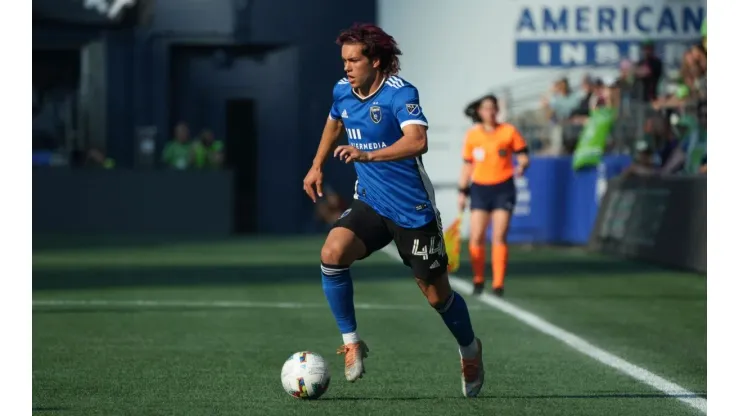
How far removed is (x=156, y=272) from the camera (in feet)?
65.7

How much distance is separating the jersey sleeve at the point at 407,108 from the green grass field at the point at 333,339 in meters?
1.48

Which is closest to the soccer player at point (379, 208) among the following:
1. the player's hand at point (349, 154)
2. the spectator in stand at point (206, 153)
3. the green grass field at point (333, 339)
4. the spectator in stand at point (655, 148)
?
the green grass field at point (333, 339)

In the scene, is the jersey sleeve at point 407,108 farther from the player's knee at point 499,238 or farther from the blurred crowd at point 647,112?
the blurred crowd at point 647,112

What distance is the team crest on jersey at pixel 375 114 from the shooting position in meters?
8.88

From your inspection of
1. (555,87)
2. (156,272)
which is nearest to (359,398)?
(156,272)

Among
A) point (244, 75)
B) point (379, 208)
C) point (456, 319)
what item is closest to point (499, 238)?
point (456, 319)

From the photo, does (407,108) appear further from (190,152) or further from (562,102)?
(190,152)

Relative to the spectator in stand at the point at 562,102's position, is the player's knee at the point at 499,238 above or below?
below

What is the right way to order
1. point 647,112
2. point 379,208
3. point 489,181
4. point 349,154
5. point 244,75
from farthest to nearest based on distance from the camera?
point 244,75 → point 647,112 → point 489,181 → point 379,208 → point 349,154

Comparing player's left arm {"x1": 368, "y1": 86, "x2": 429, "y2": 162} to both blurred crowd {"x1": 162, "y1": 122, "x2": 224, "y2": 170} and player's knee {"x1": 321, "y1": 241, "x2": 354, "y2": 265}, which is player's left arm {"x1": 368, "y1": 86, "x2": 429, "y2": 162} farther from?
blurred crowd {"x1": 162, "y1": 122, "x2": 224, "y2": 170}

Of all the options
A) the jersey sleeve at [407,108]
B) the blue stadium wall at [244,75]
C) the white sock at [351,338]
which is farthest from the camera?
the blue stadium wall at [244,75]

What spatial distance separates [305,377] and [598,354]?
3070 mm

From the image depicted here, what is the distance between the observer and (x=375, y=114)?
8.88m
